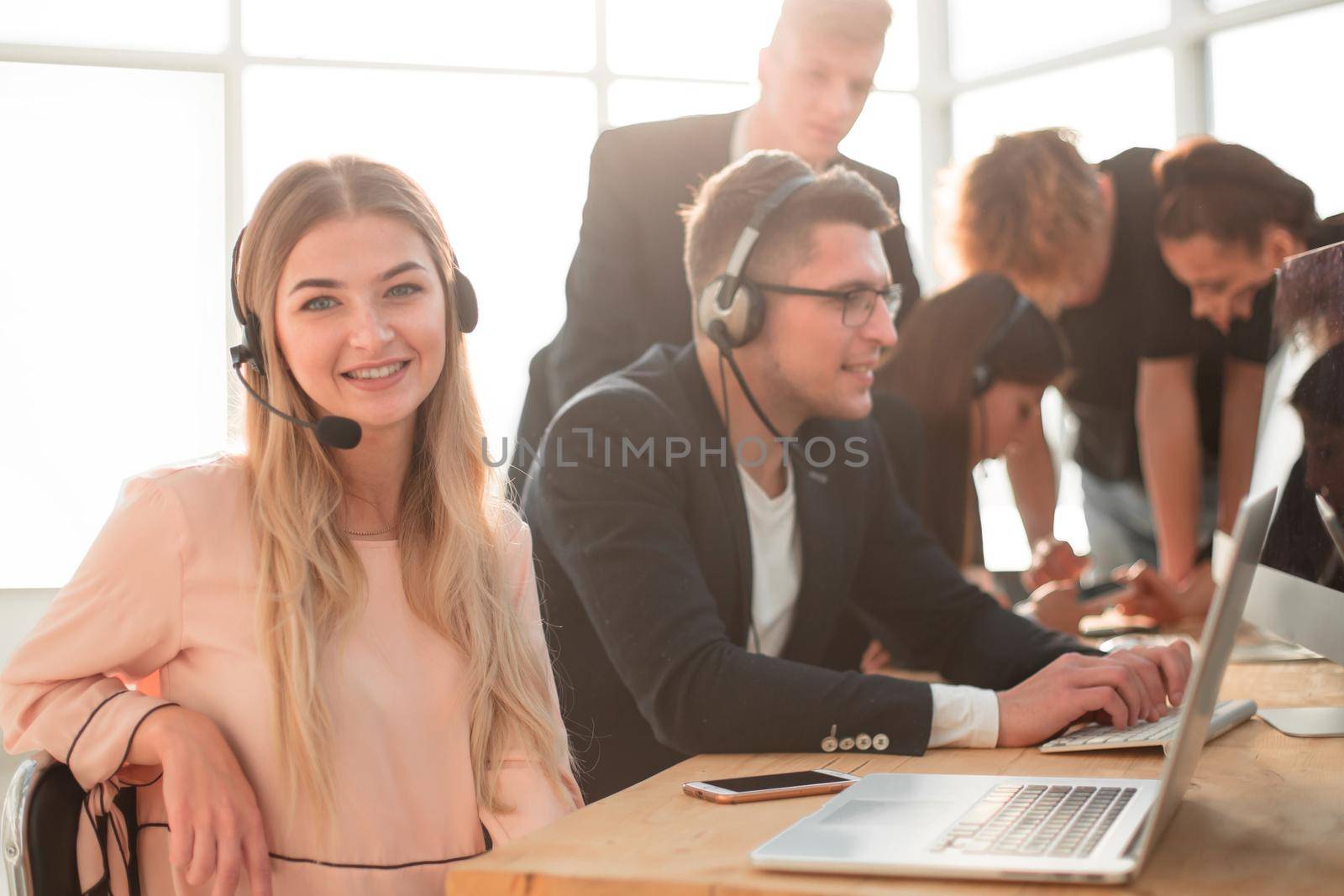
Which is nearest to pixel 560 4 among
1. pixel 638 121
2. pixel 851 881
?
pixel 638 121

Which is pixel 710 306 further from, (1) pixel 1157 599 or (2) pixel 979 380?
(1) pixel 1157 599

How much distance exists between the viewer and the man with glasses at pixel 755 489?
1419 mm

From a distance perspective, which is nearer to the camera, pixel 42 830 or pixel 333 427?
pixel 42 830

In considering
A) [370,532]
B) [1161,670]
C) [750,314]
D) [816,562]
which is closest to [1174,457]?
[816,562]

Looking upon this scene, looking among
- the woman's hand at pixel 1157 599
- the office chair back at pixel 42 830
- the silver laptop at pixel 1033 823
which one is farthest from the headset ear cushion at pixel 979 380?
the office chair back at pixel 42 830

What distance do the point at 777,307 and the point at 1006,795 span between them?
0.86m

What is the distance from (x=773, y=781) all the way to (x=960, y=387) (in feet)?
4.49

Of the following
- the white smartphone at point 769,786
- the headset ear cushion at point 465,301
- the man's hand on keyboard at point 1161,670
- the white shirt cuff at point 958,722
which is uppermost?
the headset ear cushion at point 465,301

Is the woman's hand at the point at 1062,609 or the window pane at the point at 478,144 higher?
the window pane at the point at 478,144

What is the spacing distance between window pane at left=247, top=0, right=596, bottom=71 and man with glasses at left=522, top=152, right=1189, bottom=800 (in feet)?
3.54

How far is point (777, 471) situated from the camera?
169 centimetres

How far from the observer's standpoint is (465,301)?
4.35ft

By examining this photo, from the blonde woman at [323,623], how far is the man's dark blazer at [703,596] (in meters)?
0.11

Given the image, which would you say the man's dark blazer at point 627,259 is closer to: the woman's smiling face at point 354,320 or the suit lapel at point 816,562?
the suit lapel at point 816,562
